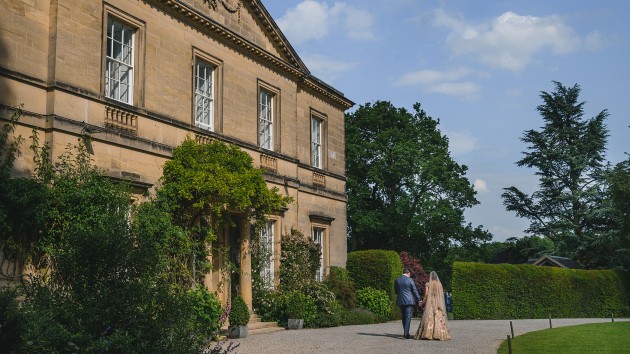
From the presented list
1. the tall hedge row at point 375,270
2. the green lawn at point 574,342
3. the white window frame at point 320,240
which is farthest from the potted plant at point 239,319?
the tall hedge row at point 375,270

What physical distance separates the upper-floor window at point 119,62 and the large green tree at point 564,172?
31.4 metres

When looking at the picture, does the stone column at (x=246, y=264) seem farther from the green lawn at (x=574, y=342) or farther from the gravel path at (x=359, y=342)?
the green lawn at (x=574, y=342)

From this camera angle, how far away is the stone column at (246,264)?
59.9ft

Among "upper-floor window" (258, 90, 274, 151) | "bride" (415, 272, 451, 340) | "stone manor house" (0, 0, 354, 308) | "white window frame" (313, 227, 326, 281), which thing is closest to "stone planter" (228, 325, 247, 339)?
"stone manor house" (0, 0, 354, 308)

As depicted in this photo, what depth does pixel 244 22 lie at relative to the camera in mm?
20125

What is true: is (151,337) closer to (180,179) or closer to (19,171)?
(19,171)

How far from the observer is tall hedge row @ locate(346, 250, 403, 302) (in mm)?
24969

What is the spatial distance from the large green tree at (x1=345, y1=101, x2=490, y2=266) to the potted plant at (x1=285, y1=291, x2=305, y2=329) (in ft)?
72.2

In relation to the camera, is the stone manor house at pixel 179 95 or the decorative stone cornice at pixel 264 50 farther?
the decorative stone cornice at pixel 264 50

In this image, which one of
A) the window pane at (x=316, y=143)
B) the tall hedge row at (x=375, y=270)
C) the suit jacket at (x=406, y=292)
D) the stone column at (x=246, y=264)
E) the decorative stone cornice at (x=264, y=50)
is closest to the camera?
the suit jacket at (x=406, y=292)

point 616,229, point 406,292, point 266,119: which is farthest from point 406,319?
point 616,229

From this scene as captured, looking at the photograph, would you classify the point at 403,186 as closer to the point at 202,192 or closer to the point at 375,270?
the point at 375,270

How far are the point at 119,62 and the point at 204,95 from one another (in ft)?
11.0

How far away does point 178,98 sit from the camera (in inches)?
661
